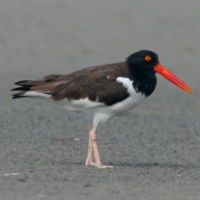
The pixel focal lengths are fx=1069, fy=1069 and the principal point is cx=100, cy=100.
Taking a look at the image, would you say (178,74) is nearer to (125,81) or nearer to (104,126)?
(104,126)

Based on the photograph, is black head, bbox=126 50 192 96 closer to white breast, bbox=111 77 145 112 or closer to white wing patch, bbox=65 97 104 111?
white breast, bbox=111 77 145 112

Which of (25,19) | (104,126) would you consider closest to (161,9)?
(25,19)

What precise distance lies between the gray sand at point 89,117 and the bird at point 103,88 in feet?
2.05

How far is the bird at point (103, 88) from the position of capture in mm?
12141

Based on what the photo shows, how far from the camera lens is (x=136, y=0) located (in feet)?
82.4

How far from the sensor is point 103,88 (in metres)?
12.2

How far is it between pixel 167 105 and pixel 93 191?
7.27 meters

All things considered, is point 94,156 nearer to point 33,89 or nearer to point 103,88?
point 103,88

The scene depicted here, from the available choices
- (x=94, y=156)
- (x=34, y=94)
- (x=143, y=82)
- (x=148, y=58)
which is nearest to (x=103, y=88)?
(x=143, y=82)

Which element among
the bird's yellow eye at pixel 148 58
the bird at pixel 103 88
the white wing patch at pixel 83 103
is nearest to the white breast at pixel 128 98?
the bird at pixel 103 88

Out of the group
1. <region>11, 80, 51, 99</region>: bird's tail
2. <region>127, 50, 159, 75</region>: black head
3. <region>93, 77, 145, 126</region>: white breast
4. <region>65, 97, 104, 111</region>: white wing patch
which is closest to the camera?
<region>93, 77, 145, 126</region>: white breast

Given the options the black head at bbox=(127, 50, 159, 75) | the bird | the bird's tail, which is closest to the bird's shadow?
the bird

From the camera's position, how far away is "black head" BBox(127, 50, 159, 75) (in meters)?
12.4

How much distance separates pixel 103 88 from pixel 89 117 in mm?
3457
